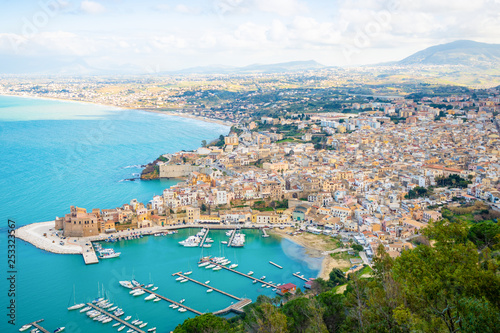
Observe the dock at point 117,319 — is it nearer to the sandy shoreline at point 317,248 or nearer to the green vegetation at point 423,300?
the green vegetation at point 423,300

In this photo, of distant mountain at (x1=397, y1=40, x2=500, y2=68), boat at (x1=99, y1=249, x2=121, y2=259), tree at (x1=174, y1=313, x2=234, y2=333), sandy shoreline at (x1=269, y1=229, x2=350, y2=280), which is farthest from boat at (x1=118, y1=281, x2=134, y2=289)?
distant mountain at (x1=397, y1=40, x2=500, y2=68)

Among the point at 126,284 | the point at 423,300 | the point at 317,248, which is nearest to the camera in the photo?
the point at 423,300

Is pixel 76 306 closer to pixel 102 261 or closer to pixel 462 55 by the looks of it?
pixel 102 261

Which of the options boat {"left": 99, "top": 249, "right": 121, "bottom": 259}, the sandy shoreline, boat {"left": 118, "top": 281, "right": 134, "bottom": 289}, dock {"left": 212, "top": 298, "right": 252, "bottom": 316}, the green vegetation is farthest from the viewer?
boat {"left": 99, "top": 249, "right": 121, "bottom": 259}

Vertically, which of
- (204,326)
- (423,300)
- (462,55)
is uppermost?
(462,55)

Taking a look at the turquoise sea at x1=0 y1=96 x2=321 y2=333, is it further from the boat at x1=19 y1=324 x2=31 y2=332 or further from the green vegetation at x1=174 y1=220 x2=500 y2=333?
the green vegetation at x1=174 y1=220 x2=500 y2=333

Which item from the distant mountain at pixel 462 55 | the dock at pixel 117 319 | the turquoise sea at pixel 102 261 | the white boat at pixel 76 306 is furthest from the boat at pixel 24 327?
the distant mountain at pixel 462 55

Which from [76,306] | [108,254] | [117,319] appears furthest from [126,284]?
[108,254]
